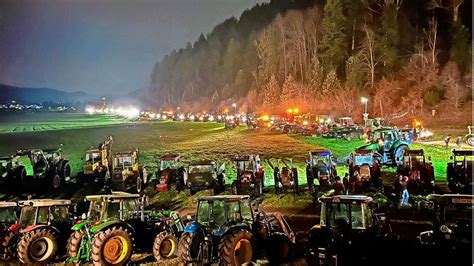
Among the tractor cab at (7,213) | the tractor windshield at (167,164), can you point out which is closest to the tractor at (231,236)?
the tractor cab at (7,213)

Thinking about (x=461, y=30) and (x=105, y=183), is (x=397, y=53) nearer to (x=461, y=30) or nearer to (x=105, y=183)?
(x=461, y=30)

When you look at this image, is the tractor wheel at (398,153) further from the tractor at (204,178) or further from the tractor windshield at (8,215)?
the tractor windshield at (8,215)

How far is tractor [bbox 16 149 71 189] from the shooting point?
13266mm

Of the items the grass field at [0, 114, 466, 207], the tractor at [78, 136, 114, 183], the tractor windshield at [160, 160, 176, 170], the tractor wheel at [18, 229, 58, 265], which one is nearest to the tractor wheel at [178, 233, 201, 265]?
the tractor wheel at [18, 229, 58, 265]

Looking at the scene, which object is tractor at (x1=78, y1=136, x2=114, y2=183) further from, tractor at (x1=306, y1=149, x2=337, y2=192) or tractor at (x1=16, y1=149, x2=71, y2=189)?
tractor at (x1=306, y1=149, x2=337, y2=192)

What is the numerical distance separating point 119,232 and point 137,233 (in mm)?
831

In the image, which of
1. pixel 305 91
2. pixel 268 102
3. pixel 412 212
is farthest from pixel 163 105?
pixel 412 212

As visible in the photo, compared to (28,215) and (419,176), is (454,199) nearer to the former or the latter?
(419,176)

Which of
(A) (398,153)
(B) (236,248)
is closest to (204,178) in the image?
(B) (236,248)

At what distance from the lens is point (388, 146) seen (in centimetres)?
1476

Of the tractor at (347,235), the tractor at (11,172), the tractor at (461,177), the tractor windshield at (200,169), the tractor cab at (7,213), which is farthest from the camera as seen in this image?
the tractor at (11,172)

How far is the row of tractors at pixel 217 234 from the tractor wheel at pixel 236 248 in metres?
0.01

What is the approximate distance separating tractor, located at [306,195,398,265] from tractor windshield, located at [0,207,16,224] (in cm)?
→ 616

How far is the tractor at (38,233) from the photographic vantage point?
7035mm
